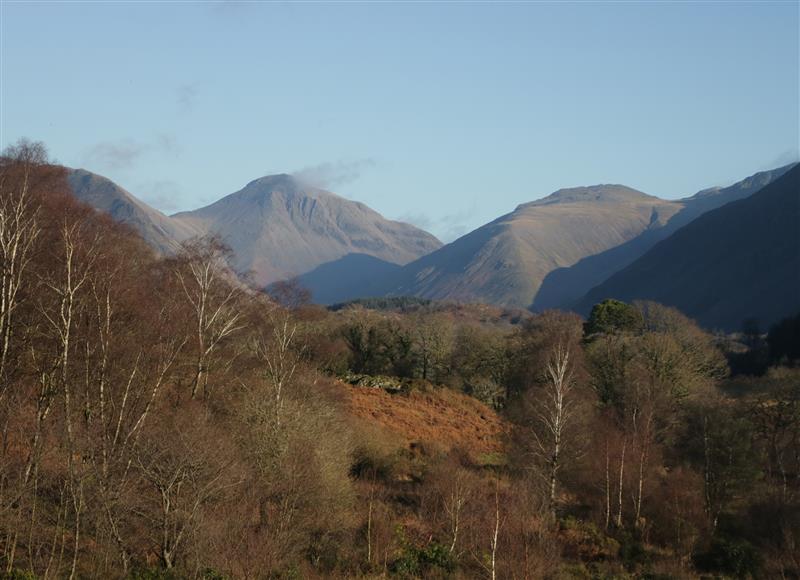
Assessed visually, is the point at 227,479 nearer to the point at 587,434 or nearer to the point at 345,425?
the point at 345,425

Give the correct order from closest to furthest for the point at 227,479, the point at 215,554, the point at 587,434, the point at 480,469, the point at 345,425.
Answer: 1. the point at 215,554
2. the point at 227,479
3. the point at 345,425
4. the point at 587,434
5. the point at 480,469

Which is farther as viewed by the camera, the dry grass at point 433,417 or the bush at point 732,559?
the dry grass at point 433,417

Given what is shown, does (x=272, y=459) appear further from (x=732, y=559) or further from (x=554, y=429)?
(x=732, y=559)

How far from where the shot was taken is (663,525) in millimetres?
40094

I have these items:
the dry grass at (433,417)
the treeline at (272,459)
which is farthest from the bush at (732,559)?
the dry grass at (433,417)

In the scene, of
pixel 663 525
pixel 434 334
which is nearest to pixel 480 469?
pixel 663 525

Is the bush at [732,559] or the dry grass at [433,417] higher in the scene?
the dry grass at [433,417]

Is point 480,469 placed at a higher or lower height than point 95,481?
lower

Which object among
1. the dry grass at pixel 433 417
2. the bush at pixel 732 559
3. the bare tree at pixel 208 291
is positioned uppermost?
the bare tree at pixel 208 291

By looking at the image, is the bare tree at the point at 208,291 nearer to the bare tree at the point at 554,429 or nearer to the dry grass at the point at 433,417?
the dry grass at the point at 433,417

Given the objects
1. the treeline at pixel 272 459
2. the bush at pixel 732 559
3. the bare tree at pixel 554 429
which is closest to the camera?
the treeline at pixel 272 459

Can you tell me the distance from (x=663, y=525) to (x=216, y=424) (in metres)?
22.5

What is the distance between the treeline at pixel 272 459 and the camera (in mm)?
23547

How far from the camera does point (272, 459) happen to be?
3091 cm
